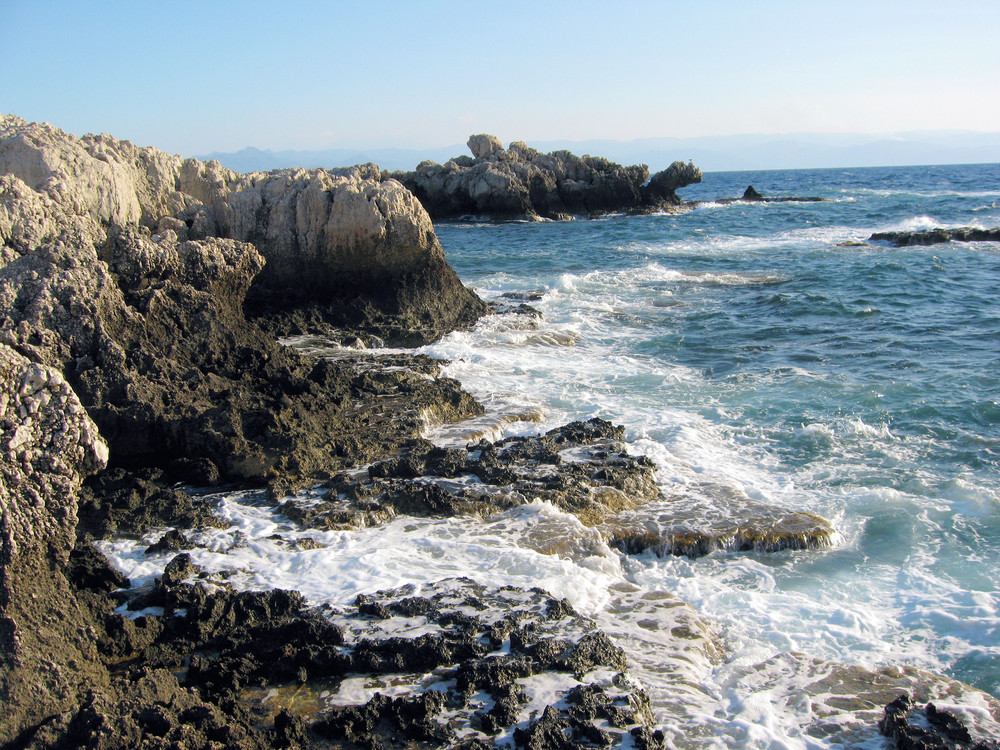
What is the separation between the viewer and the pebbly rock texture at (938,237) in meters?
27.7

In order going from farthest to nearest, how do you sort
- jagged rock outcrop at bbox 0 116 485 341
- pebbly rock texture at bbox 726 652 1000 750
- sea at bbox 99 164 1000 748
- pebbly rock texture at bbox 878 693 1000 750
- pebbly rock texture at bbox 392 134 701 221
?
pebbly rock texture at bbox 392 134 701 221
jagged rock outcrop at bbox 0 116 485 341
sea at bbox 99 164 1000 748
pebbly rock texture at bbox 726 652 1000 750
pebbly rock texture at bbox 878 693 1000 750

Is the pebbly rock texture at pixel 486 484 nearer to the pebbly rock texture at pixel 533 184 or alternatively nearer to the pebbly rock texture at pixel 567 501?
the pebbly rock texture at pixel 567 501

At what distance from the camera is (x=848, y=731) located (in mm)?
4531

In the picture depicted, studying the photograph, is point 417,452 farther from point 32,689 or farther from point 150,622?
point 32,689

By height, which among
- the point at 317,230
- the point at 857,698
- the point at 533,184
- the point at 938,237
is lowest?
the point at 857,698

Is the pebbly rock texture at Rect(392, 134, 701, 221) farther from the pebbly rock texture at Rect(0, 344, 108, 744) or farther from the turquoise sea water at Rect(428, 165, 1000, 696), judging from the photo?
the pebbly rock texture at Rect(0, 344, 108, 744)

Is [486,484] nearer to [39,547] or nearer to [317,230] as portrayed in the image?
[39,547]

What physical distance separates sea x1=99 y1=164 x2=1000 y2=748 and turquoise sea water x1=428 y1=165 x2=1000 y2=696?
34mm

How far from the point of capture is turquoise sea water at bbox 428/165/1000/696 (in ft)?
19.5

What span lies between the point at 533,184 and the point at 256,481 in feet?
132

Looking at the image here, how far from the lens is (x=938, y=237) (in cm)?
2784

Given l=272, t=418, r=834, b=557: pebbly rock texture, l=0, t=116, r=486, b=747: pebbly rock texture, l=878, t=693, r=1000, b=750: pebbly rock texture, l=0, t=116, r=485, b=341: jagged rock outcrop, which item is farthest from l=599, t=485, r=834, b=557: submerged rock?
l=0, t=116, r=485, b=341: jagged rock outcrop

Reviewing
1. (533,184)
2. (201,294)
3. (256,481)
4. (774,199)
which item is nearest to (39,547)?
(256,481)

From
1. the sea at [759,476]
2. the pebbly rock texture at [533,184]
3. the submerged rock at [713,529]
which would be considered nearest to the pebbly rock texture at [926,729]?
the sea at [759,476]
